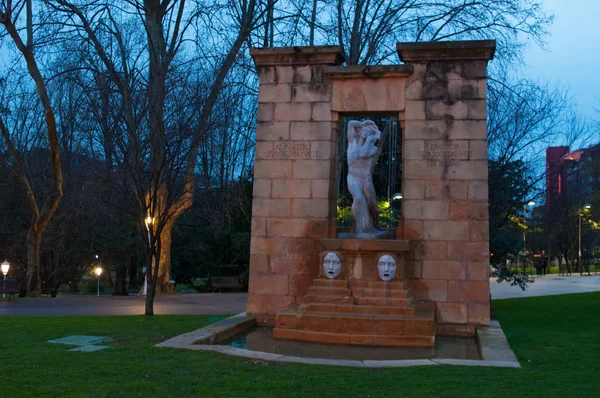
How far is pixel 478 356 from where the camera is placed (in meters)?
8.08

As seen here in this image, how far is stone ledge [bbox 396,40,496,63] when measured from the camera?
1066 centimetres

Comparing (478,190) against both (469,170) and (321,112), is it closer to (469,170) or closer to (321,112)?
(469,170)

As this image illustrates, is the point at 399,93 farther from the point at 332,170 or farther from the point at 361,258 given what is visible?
the point at 361,258

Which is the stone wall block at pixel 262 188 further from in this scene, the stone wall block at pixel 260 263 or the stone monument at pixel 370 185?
the stone wall block at pixel 260 263

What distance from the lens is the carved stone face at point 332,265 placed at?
32.4 feet

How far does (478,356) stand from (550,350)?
103 cm

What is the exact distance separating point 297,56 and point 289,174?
2344 mm

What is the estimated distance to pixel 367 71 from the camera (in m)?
11.0

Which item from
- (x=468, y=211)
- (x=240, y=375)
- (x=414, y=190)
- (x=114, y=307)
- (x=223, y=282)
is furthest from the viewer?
(x=223, y=282)

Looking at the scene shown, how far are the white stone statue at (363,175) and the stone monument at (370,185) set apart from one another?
2 cm

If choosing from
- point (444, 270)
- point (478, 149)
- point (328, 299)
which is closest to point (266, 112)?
point (328, 299)

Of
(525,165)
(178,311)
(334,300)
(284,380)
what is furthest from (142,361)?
(525,165)

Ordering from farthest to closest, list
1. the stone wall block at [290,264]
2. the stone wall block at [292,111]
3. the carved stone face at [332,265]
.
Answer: the stone wall block at [292,111] < the stone wall block at [290,264] < the carved stone face at [332,265]

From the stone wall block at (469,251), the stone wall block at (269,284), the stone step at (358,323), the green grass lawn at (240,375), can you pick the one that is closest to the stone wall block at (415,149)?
the stone wall block at (469,251)
